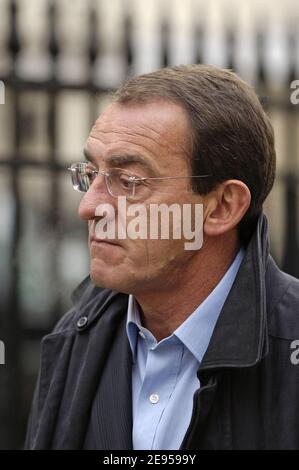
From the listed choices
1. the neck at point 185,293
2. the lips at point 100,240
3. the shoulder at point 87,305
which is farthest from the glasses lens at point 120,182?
the shoulder at point 87,305

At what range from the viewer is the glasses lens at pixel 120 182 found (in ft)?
7.08

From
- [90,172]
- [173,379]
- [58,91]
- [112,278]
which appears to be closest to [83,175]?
[90,172]

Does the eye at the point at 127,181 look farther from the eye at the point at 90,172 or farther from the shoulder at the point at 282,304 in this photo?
the shoulder at the point at 282,304

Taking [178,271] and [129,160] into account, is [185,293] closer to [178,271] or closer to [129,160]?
[178,271]

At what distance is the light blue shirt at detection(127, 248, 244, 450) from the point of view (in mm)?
2100

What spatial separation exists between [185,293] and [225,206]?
261mm

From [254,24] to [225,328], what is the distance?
11.5 ft

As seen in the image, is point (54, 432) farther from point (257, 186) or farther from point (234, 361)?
point (257, 186)

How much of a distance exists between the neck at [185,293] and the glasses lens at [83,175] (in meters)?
0.35

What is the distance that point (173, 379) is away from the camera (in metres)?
2.17

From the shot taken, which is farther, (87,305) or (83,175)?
(87,305)

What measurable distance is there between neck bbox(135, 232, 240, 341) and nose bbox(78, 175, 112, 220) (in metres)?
0.26
